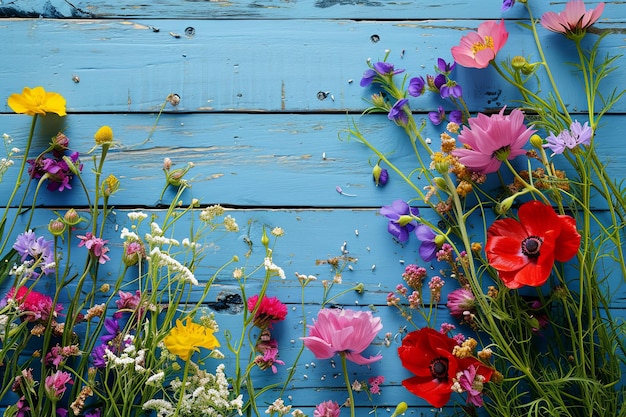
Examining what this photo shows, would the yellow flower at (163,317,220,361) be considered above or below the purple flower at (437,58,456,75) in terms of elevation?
below

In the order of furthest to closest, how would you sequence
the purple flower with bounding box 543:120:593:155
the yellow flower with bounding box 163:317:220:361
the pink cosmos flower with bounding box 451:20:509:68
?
the pink cosmos flower with bounding box 451:20:509:68 → the purple flower with bounding box 543:120:593:155 → the yellow flower with bounding box 163:317:220:361

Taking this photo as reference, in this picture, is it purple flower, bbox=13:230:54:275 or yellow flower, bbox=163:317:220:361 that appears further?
purple flower, bbox=13:230:54:275

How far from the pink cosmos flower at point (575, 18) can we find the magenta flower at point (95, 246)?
3.07 ft

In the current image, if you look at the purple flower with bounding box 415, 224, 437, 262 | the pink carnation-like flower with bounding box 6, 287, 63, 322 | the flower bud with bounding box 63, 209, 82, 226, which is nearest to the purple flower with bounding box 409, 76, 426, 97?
the purple flower with bounding box 415, 224, 437, 262

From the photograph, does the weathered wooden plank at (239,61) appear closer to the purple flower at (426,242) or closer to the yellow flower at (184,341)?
the purple flower at (426,242)

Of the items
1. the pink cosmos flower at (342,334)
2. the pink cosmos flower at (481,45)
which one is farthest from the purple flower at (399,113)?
the pink cosmos flower at (342,334)

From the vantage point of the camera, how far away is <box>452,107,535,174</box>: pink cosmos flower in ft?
3.61

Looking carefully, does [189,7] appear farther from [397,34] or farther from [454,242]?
[454,242]

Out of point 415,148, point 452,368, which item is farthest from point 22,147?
point 452,368

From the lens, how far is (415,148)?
3.94 feet

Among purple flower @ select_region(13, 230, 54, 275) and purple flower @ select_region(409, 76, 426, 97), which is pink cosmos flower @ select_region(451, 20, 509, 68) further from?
purple flower @ select_region(13, 230, 54, 275)

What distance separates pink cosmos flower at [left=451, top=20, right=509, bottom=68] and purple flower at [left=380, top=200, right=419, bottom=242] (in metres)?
0.29

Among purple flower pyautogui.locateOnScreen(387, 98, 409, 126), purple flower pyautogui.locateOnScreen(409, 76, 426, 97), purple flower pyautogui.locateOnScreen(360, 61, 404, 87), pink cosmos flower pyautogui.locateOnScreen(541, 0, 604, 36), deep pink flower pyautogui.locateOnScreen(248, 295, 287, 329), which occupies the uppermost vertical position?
pink cosmos flower pyautogui.locateOnScreen(541, 0, 604, 36)

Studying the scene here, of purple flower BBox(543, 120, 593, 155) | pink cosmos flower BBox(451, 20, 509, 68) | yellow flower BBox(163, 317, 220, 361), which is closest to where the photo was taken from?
yellow flower BBox(163, 317, 220, 361)
